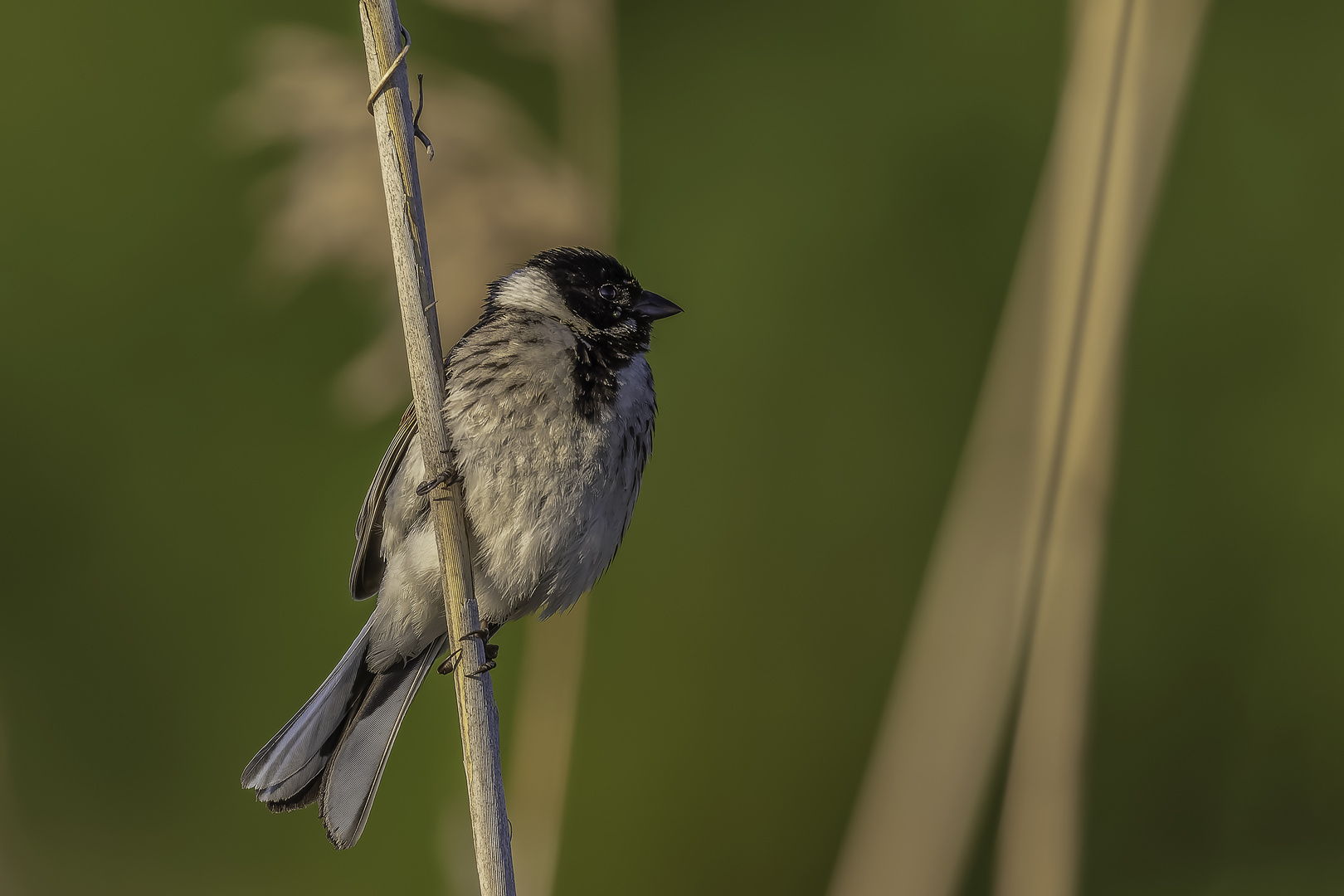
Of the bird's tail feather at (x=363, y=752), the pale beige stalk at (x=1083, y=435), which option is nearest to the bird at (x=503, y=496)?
the bird's tail feather at (x=363, y=752)

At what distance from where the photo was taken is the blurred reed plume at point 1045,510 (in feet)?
5.49

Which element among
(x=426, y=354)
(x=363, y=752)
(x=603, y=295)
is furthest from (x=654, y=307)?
(x=363, y=752)

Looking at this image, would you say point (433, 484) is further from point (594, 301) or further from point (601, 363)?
point (594, 301)

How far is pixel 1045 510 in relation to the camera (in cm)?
179

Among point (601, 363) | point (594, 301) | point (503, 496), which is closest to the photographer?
point (503, 496)

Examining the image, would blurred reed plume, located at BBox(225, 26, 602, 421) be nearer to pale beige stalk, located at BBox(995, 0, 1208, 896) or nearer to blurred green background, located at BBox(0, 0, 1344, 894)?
blurred green background, located at BBox(0, 0, 1344, 894)

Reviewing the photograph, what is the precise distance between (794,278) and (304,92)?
118 centimetres

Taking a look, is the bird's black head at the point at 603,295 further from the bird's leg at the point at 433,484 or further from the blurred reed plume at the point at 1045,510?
the blurred reed plume at the point at 1045,510

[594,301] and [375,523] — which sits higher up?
[594,301]

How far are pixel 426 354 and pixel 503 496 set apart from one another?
405mm

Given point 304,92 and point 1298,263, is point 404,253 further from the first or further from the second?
point 1298,263

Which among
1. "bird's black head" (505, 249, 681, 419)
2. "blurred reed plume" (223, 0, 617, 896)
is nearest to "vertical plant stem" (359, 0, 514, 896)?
"blurred reed plume" (223, 0, 617, 896)

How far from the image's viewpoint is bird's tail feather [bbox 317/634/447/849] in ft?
5.16

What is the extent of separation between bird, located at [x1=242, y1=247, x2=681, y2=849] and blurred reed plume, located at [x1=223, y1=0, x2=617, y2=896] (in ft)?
→ 0.32
